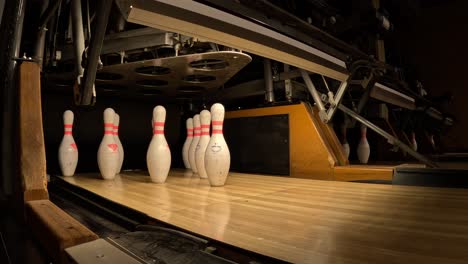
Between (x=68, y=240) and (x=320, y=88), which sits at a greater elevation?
(x=320, y=88)

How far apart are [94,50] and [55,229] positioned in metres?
0.83

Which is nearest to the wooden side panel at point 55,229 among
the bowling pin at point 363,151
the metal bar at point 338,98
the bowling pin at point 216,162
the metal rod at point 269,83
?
the bowling pin at point 216,162

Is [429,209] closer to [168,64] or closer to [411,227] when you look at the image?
[411,227]

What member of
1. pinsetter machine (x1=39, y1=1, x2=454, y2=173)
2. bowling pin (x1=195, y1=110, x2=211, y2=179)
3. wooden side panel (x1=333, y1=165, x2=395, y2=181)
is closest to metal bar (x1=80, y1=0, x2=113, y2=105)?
pinsetter machine (x1=39, y1=1, x2=454, y2=173)

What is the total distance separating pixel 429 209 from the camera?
102cm

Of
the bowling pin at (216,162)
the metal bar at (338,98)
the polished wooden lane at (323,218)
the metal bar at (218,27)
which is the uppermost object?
the metal bar at (218,27)

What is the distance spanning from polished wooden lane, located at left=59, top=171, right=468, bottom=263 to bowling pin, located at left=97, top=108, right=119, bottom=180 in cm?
40

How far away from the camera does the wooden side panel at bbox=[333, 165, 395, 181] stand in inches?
69.5

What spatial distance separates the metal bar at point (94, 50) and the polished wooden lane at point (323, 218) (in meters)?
0.47

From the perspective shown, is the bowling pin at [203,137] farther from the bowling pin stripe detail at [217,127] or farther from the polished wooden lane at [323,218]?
the polished wooden lane at [323,218]

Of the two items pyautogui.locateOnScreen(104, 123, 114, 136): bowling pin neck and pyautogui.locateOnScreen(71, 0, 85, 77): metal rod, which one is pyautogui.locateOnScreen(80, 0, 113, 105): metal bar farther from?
pyautogui.locateOnScreen(104, 123, 114, 136): bowling pin neck

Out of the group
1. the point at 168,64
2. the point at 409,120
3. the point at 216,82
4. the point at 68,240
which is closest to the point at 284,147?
the point at 216,82

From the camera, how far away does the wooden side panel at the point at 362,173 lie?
1.77 meters

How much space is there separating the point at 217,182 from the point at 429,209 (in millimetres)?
925
